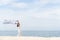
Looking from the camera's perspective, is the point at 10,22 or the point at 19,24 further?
the point at 10,22

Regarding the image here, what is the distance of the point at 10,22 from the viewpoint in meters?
6.01

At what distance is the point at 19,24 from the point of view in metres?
5.60

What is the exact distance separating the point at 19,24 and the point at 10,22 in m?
0.54
